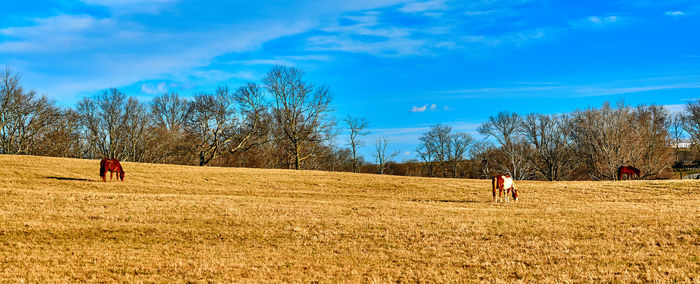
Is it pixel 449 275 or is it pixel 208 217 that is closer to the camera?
pixel 449 275

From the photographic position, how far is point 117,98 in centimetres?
7250

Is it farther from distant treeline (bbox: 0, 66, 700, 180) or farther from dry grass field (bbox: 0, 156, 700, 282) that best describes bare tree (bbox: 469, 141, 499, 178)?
dry grass field (bbox: 0, 156, 700, 282)

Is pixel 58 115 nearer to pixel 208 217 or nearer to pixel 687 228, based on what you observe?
pixel 208 217

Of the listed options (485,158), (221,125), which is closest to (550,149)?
(485,158)

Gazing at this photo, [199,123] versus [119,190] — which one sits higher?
[199,123]

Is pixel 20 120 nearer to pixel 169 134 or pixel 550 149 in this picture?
pixel 169 134

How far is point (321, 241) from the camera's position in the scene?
1338cm

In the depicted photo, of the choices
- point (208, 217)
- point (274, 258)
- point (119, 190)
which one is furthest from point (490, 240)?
point (119, 190)

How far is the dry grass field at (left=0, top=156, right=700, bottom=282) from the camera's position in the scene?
960 cm

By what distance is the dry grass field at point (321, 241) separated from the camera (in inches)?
378

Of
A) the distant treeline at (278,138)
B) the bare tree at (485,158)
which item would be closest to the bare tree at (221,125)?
the distant treeline at (278,138)

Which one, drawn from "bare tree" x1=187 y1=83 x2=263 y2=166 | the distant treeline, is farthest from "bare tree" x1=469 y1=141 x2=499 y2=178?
"bare tree" x1=187 y1=83 x2=263 y2=166

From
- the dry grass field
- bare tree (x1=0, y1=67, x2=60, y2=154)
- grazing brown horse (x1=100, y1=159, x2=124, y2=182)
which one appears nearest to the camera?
the dry grass field

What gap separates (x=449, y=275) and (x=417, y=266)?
1019mm
